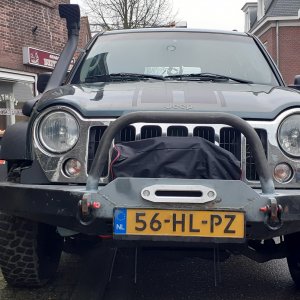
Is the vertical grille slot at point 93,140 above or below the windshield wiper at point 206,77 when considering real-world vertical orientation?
below

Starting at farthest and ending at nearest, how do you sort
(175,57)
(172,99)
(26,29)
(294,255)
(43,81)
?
1. (26,29)
2. (43,81)
3. (175,57)
4. (294,255)
5. (172,99)

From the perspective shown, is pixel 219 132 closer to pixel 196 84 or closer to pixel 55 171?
pixel 196 84

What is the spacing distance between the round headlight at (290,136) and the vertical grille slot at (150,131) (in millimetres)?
697

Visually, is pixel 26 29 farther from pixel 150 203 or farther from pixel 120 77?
pixel 150 203

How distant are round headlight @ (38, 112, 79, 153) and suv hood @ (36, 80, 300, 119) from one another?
0.08 meters

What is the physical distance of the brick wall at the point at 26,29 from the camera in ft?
37.9

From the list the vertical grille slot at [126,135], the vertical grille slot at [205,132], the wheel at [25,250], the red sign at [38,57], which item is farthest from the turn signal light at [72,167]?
the red sign at [38,57]

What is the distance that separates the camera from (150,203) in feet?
8.64

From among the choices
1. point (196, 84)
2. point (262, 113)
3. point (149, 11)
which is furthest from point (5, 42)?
point (149, 11)

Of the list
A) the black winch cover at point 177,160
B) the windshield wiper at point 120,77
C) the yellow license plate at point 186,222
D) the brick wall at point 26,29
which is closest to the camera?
the yellow license plate at point 186,222

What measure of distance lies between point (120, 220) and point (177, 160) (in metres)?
0.46

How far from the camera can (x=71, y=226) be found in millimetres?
2852

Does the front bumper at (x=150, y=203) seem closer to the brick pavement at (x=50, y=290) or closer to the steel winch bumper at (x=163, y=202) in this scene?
the steel winch bumper at (x=163, y=202)

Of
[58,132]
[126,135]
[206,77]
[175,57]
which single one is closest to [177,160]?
[126,135]
